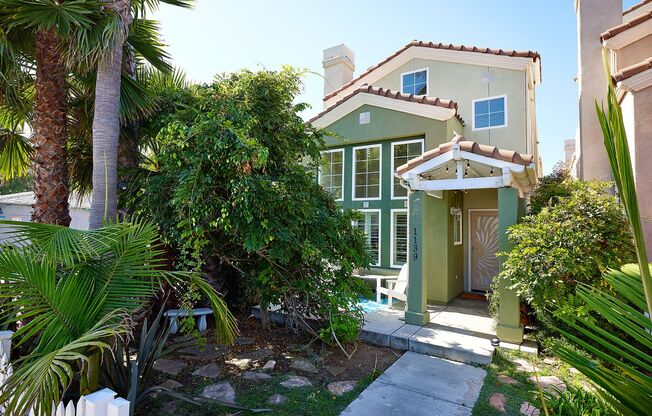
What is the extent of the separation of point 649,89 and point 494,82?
18.3 ft

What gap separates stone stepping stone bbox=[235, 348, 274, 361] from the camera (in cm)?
588

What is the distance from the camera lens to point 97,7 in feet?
17.5

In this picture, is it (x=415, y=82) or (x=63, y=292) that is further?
(x=415, y=82)

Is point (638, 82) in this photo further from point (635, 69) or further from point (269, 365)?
point (269, 365)

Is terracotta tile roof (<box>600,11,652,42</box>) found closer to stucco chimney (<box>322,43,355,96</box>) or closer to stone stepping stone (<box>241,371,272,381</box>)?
stucco chimney (<box>322,43,355,96</box>)

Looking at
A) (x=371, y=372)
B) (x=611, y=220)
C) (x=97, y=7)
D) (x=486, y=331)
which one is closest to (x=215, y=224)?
(x=371, y=372)

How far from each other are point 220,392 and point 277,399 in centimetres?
83

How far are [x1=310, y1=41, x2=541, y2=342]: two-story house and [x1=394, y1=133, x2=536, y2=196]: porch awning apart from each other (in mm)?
629

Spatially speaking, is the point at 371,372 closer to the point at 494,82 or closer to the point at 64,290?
the point at 64,290

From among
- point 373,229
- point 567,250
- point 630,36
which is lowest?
point 567,250

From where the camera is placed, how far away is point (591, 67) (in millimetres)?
9383

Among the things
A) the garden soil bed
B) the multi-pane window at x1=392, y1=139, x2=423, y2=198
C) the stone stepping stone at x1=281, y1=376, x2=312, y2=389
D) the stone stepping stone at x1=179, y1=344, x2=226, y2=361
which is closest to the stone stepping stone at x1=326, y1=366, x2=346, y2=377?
the garden soil bed

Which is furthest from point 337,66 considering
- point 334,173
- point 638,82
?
point 638,82

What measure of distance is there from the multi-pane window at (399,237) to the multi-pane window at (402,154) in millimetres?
672
